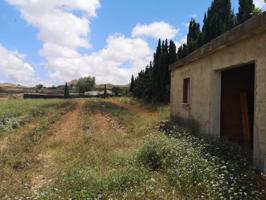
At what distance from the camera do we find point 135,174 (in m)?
6.11

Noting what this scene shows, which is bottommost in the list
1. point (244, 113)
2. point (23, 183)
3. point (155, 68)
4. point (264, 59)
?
point (23, 183)

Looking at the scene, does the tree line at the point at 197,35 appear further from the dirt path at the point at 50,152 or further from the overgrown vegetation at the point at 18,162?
the overgrown vegetation at the point at 18,162

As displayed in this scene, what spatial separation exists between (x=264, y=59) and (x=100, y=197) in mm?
3847

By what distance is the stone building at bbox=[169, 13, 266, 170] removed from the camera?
672cm

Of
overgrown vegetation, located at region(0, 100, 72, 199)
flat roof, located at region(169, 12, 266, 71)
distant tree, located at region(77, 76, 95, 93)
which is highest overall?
distant tree, located at region(77, 76, 95, 93)

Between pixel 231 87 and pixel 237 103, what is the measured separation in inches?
19.7

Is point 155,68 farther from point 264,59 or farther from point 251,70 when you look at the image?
point 264,59

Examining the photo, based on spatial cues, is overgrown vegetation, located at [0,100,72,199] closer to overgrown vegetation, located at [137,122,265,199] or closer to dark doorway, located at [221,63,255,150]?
overgrown vegetation, located at [137,122,265,199]

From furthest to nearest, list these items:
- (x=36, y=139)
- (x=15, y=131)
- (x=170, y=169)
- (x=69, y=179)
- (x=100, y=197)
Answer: (x=15, y=131) < (x=36, y=139) < (x=170, y=169) < (x=69, y=179) < (x=100, y=197)

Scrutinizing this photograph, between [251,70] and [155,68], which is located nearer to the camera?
[251,70]

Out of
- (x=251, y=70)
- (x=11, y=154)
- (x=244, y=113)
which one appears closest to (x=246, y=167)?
(x=244, y=113)

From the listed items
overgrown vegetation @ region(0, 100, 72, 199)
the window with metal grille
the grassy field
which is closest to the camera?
the grassy field

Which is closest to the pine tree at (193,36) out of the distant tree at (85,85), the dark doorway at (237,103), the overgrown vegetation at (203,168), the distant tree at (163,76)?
the distant tree at (163,76)

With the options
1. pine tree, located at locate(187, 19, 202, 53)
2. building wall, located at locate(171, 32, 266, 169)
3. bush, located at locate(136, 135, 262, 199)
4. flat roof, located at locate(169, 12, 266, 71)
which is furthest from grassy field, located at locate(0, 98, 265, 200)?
pine tree, located at locate(187, 19, 202, 53)
